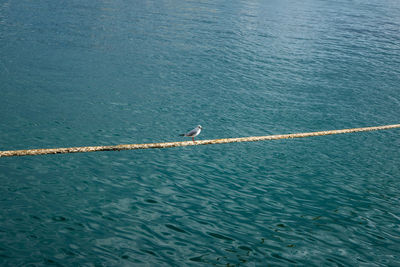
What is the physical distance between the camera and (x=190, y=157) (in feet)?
40.5

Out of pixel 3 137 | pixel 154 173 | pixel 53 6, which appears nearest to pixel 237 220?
pixel 154 173

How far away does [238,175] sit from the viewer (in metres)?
11.4

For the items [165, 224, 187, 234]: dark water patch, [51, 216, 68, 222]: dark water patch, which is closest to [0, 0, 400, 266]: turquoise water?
[51, 216, 68, 222]: dark water patch

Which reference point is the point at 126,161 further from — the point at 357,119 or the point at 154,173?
the point at 357,119

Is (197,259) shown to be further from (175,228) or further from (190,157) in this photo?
(190,157)

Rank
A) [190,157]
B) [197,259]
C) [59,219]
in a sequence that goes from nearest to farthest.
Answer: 1. [197,259]
2. [59,219]
3. [190,157]

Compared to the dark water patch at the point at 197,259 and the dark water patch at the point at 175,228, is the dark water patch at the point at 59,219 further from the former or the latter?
the dark water patch at the point at 197,259

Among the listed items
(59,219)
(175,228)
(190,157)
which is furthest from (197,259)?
(190,157)

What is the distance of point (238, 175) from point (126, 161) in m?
3.57

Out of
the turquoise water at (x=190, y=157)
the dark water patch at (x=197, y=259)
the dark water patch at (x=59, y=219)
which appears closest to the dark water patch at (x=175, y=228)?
the turquoise water at (x=190, y=157)

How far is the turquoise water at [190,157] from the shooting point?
26.7 feet

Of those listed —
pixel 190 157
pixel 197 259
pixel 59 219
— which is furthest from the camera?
pixel 190 157

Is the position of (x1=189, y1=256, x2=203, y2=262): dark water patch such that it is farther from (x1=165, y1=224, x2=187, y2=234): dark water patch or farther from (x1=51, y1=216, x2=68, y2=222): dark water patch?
(x1=51, y1=216, x2=68, y2=222): dark water patch

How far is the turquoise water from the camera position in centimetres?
A: 812
